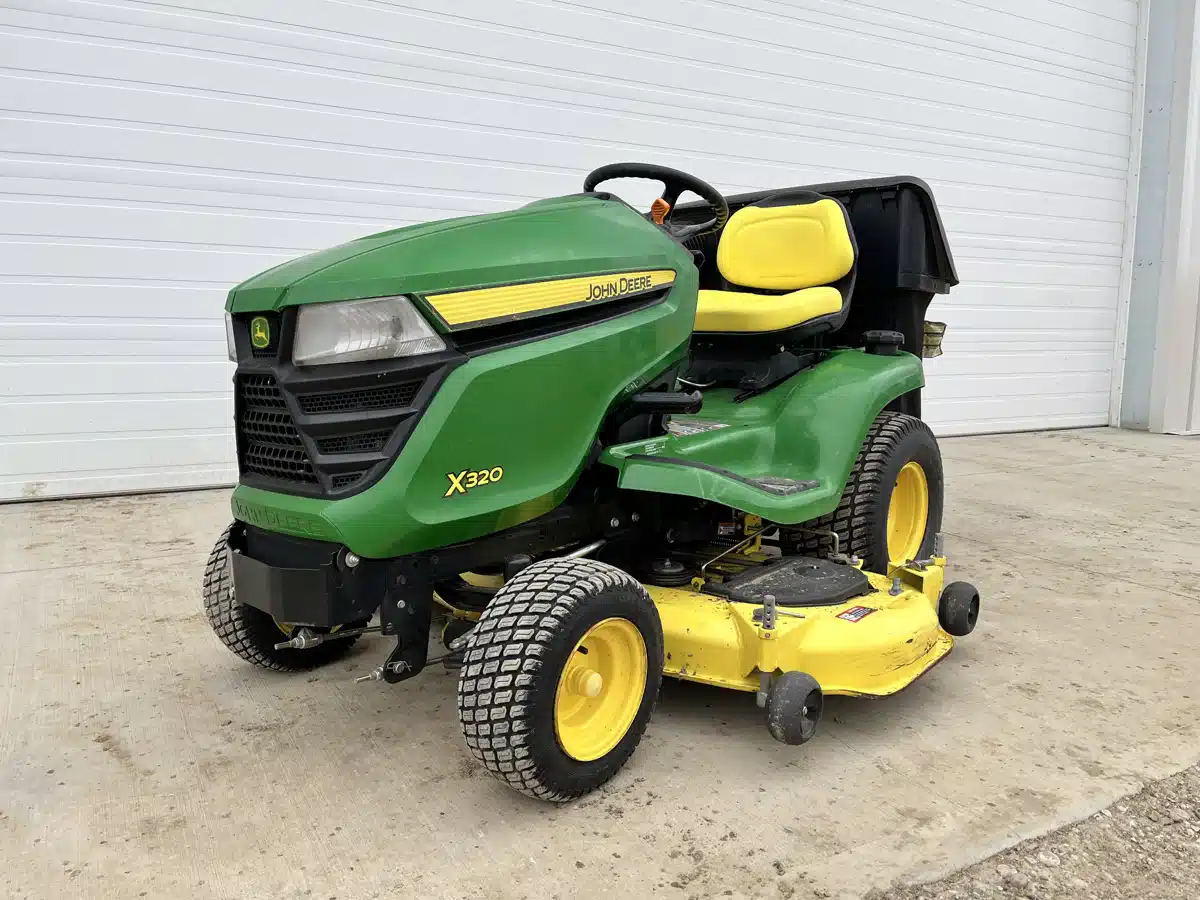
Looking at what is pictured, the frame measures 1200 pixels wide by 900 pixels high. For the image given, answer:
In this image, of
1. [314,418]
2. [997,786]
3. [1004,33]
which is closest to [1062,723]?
[997,786]

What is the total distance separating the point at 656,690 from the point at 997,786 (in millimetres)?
767

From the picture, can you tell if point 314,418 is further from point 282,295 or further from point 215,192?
point 215,192

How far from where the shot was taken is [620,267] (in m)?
2.31

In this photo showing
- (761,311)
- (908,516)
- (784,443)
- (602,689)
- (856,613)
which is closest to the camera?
(602,689)

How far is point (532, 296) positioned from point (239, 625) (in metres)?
1.25

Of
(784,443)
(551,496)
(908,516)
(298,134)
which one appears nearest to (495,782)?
(551,496)

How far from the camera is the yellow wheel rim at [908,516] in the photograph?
3439mm

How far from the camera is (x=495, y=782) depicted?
6.79ft

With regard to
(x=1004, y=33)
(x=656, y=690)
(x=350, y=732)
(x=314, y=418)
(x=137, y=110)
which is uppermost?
(x=1004, y=33)

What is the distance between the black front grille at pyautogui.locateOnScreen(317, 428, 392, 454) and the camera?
1943 millimetres

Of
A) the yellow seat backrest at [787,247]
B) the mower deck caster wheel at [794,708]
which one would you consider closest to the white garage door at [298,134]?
the yellow seat backrest at [787,247]

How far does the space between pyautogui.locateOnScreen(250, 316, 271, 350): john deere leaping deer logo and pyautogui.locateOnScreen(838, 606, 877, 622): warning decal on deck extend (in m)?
1.51

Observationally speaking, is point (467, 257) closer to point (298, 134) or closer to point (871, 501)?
point (871, 501)

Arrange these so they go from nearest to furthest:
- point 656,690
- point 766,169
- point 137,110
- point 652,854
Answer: point 652,854 → point 656,690 → point 137,110 → point 766,169
